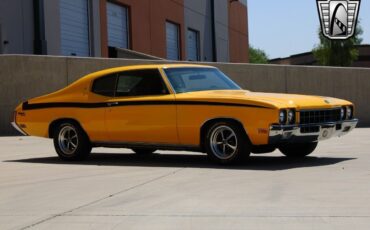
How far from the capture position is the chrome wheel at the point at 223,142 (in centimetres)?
885

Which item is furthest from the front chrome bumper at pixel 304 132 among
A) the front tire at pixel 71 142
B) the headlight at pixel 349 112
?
the front tire at pixel 71 142

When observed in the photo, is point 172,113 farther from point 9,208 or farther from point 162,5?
point 162,5

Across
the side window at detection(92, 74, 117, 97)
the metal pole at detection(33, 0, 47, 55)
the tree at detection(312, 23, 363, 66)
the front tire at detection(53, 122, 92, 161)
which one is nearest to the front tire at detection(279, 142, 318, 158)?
the side window at detection(92, 74, 117, 97)

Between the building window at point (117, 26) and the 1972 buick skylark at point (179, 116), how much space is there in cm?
1651

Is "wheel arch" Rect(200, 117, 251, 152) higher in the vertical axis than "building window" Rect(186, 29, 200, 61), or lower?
lower

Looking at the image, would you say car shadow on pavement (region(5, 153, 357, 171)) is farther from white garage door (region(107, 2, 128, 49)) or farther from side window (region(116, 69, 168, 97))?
white garage door (region(107, 2, 128, 49))

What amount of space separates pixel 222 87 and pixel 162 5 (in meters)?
23.1

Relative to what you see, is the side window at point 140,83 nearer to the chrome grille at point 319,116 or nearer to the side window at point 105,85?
the side window at point 105,85

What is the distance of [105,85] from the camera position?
1018 cm

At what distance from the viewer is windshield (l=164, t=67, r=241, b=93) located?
949 centimetres

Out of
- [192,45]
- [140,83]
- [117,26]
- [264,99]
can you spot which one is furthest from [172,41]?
[264,99]

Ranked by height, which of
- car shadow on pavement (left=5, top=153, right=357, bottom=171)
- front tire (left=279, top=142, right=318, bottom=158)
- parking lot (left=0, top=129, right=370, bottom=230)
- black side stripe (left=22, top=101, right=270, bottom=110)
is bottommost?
parking lot (left=0, top=129, right=370, bottom=230)

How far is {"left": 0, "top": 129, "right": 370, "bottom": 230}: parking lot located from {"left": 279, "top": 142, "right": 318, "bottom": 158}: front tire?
0.15 meters

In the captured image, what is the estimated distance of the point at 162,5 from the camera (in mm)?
32312
